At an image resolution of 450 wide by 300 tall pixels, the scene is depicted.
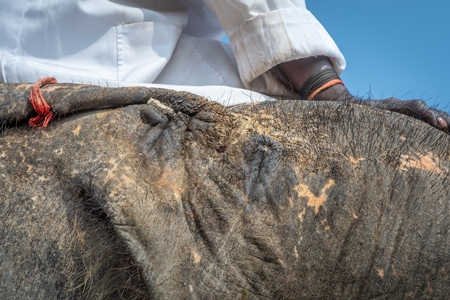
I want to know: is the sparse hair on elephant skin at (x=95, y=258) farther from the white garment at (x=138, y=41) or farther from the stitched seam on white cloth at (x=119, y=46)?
the stitched seam on white cloth at (x=119, y=46)

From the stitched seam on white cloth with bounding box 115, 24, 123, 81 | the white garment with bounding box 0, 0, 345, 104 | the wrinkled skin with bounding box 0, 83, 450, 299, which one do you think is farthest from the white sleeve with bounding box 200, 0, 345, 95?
the wrinkled skin with bounding box 0, 83, 450, 299

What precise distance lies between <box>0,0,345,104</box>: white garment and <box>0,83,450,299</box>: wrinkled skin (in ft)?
1.47

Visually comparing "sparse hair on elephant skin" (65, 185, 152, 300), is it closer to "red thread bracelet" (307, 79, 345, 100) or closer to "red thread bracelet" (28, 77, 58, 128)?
"red thread bracelet" (28, 77, 58, 128)

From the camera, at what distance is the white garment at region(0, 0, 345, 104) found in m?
1.34

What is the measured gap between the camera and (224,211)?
827mm

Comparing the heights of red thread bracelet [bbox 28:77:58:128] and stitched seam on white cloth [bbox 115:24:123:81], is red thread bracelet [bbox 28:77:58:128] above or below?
below

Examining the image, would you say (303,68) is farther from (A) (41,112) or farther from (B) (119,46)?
(A) (41,112)

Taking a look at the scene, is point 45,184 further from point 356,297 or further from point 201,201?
point 356,297

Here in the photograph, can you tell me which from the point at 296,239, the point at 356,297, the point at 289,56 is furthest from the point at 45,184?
the point at 289,56

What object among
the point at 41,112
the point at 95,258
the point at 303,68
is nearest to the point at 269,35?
the point at 303,68

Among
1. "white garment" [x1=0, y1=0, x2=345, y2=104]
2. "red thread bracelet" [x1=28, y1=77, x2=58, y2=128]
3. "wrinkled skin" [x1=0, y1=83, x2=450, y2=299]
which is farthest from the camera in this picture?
"white garment" [x1=0, y1=0, x2=345, y2=104]

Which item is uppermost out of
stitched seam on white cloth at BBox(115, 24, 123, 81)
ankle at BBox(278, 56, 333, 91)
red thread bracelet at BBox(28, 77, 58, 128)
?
ankle at BBox(278, 56, 333, 91)

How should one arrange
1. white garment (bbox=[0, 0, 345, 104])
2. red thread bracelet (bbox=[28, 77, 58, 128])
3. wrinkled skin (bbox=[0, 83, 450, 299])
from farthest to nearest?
white garment (bbox=[0, 0, 345, 104]) < red thread bracelet (bbox=[28, 77, 58, 128]) < wrinkled skin (bbox=[0, 83, 450, 299])

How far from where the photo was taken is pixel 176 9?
1.54m
